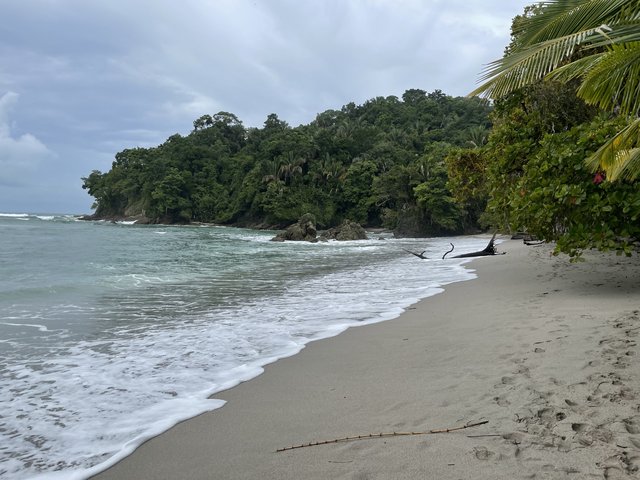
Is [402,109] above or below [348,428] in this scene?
above

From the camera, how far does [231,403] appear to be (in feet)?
12.6

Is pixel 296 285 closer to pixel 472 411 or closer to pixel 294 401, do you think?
pixel 294 401

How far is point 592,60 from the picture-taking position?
5.07 metres

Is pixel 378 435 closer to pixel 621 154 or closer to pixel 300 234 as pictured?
pixel 621 154

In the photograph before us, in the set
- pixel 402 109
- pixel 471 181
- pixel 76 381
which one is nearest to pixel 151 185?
pixel 402 109

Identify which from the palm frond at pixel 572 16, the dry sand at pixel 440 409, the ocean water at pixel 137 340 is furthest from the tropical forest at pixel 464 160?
the ocean water at pixel 137 340

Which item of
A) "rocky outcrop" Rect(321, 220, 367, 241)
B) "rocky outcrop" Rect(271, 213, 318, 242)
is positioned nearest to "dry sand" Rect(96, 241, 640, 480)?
"rocky outcrop" Rect(271, 213, 318, 242)

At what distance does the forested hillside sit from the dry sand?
40.1 meters

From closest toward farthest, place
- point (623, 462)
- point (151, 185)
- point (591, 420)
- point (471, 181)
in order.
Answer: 1. point (623, 462)
2. point (591, 420)
3. point (471, 181)
4. point (151, 185)

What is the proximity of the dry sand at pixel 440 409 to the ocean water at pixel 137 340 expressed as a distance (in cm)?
42

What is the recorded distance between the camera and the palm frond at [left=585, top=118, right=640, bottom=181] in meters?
4.64

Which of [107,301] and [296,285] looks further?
[296,285]

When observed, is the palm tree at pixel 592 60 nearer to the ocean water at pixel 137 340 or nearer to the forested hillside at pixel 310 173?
the ocean water at pixel 137 340

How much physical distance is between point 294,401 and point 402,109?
296 feet
